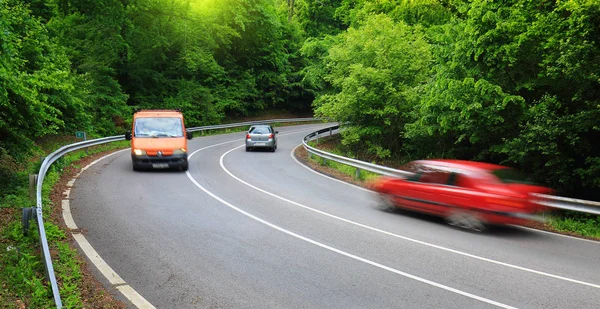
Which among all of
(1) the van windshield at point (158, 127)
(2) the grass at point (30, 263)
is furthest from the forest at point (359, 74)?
(1) the van windshield at point (158, 127)

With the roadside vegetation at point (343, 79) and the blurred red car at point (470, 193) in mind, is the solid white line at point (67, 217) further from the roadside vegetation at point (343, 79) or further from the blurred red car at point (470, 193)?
the blurred red car at point (470, 193)

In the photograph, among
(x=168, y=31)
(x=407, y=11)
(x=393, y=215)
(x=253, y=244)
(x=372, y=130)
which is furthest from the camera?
(x=168, y=31)

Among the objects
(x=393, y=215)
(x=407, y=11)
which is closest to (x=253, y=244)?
(x=393, y=215)

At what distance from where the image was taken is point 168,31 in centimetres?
3484

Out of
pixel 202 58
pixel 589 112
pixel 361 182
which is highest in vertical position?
pixel 202 58

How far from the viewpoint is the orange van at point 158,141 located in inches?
634

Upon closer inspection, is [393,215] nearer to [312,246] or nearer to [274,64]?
[312,246]

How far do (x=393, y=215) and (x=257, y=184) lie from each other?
5.33 metres

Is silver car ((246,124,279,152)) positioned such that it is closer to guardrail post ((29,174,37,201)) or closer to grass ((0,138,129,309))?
grass ((0,138,129,309))

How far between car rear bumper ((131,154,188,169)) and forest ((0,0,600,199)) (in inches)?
126

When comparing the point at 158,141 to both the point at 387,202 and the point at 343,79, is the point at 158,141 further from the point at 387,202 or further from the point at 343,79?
the point at 343,79

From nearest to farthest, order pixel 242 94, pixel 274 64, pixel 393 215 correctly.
Answer: pixel 393 215, pixel 242 94, pixel 274 64

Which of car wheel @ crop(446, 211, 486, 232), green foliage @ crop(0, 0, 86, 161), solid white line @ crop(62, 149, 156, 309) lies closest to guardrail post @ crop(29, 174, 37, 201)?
solid white line @ crop(62, 149, 156, 309)

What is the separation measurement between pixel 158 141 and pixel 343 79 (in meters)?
13.1
